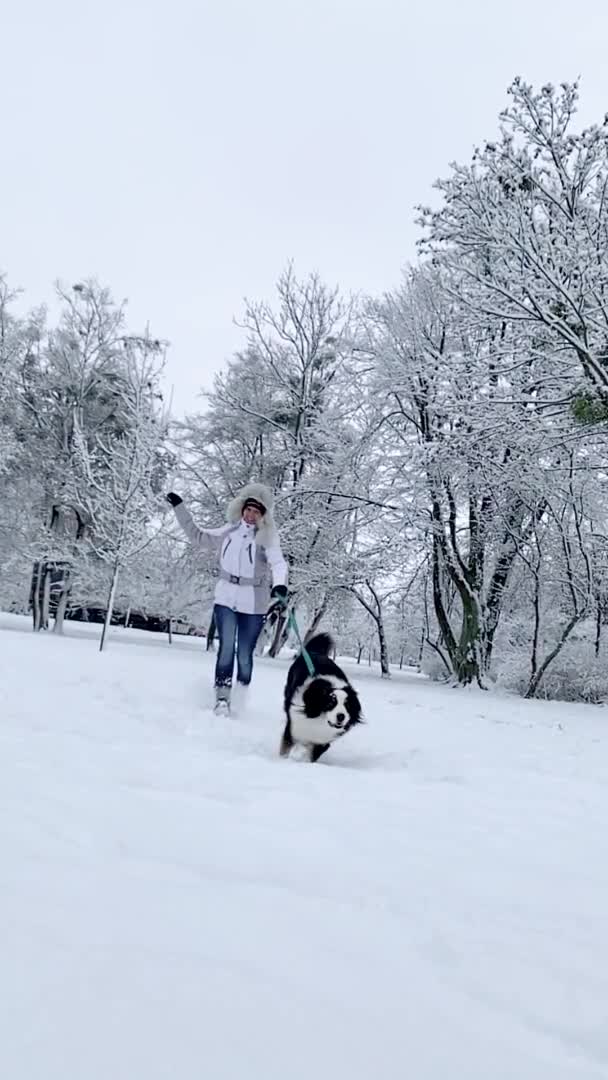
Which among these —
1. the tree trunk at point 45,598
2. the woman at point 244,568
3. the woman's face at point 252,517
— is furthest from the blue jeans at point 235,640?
the tree trunk at point 45,598

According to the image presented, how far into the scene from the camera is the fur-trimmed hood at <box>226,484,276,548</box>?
5.68 metres

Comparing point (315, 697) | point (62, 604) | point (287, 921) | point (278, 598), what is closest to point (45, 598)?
point (62, 604)

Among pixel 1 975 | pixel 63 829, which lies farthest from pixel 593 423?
pixel 1 975

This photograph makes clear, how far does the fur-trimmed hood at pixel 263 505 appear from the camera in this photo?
18.6 ft

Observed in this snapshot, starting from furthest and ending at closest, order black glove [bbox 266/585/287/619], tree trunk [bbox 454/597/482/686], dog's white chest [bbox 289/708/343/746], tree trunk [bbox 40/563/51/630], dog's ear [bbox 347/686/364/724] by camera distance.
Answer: tree trunk [bbox 40/563/51/630]
tree trunk [bbox 454/597/482/686]
black glove [bbox 266/585/287/619]
dog's ear [bbox 347/686/364/724]
dog's white chest [bbox 289/708/343/746]

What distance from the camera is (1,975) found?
112 cm

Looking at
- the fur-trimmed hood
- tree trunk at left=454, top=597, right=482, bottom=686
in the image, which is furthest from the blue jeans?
tree trunk at left=454, top=597, right=482, bottom=686

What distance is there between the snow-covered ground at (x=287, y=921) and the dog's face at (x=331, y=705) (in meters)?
0.65

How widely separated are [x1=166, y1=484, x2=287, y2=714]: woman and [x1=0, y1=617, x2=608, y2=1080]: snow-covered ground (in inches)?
90.8

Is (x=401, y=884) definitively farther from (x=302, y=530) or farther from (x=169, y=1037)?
Answer: (x=302, y=530)

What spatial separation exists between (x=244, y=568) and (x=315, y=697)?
1.86 meters

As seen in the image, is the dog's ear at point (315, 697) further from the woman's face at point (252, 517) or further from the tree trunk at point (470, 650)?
the tree trunk at point (470, 650)

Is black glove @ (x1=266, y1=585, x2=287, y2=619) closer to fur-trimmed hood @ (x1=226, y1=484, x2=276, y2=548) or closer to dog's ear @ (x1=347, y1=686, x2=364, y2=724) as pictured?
fur-trimmed hood @ (x1=226, y1=484, x2=276, y2=548)

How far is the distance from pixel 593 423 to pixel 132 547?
28.6 ft
